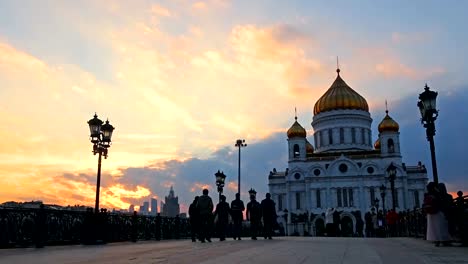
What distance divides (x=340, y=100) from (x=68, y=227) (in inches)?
2751

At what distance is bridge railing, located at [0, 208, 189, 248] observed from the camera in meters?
14.3

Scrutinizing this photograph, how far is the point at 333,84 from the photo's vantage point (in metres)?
87.1

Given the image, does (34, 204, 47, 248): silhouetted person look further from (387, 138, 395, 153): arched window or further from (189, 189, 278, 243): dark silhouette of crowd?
(387, 138, 395, 153): arched window

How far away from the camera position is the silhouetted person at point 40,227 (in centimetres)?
1477

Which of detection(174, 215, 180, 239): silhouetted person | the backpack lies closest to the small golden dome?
detection(174, 215, 180, 239): silhouetted person

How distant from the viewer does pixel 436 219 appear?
13.3 m

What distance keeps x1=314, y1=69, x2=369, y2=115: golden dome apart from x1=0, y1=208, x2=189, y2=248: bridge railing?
62.7 metres

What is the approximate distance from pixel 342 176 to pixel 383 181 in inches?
250

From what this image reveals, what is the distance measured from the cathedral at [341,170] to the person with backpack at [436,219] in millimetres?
57141

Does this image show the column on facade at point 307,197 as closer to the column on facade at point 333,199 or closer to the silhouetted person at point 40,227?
the column on facade at point 333,199

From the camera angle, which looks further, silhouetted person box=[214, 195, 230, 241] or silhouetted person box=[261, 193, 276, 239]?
silhouetted person box=[261, 193, 276, 239]

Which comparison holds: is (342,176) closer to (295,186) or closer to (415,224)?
(295,186)

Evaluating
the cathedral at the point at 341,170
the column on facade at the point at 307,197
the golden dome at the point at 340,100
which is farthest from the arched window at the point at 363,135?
the column on facade at the point at 307,197

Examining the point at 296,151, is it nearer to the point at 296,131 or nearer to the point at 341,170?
the point at 296,131
